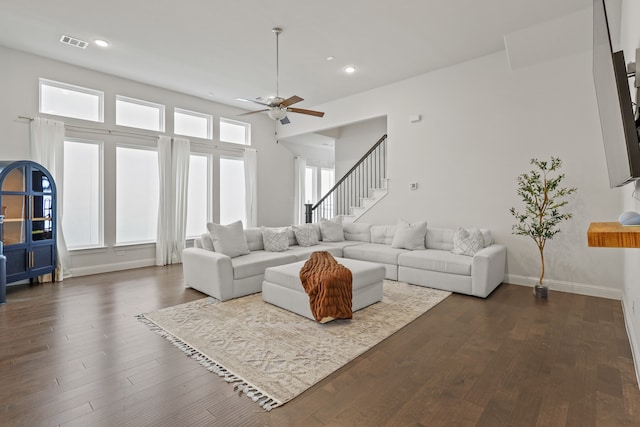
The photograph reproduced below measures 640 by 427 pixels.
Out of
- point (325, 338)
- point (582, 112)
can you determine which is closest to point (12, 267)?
point (325, 338)

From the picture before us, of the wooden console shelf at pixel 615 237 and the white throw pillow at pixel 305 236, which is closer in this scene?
the wooden console shelf at pixel 615 237

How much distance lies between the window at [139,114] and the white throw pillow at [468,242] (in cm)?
596

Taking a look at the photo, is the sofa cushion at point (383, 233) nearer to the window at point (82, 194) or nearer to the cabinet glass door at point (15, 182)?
the window at point (82, 194)

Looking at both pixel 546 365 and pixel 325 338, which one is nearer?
pixel 546 365

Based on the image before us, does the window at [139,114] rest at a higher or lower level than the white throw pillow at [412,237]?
higher

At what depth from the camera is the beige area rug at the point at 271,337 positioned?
88.8 inches

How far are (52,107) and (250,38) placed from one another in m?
3.59

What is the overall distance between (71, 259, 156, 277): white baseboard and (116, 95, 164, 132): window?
261 centimetres

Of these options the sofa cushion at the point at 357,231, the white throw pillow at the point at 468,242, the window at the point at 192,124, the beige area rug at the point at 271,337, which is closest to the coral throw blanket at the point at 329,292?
the beige area rug at the point at 271,337

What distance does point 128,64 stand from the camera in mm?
5262

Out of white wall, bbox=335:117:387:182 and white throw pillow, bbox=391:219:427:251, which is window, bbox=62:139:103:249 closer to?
white throw pillow, bbox=391:219:427:251

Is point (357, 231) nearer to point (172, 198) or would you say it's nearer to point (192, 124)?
point (172, 198)

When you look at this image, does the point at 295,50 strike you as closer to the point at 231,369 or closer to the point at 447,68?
the point at 447,68

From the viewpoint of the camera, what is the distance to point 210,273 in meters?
4.07
